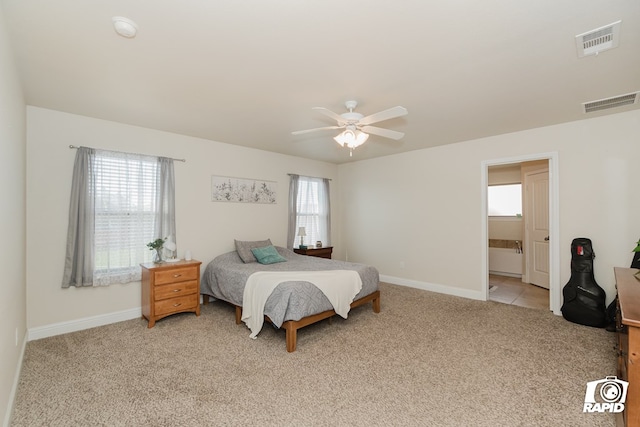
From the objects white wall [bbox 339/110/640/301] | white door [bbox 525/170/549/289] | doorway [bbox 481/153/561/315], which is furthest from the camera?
white door [bbox 525/170/549/289]

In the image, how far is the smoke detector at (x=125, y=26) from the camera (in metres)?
1.76

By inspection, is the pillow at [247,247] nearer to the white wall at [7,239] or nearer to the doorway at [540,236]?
the white wall at [7,239]

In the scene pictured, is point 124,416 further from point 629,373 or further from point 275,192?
point 275,192

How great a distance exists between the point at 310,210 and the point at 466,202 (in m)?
2.89

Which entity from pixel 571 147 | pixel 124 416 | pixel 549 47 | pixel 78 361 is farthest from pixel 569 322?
pixel 78 361

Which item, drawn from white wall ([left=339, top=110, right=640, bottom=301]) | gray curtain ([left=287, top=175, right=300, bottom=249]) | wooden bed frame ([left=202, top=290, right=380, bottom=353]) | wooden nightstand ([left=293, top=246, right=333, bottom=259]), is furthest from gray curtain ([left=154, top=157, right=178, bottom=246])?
white wall ([left=339, top=110, right=640, bottom=301])

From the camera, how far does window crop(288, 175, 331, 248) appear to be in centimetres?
556

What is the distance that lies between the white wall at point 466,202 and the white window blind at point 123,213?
3867mm

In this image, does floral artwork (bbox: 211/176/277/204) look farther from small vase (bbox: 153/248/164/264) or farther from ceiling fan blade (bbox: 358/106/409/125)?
ceiling fan blade (bbox: 358/106/409/125)

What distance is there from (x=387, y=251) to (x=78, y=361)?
4698 mm

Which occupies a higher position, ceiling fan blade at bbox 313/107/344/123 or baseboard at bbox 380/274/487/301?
ceiling fan blade at bbox 313/107/344/123

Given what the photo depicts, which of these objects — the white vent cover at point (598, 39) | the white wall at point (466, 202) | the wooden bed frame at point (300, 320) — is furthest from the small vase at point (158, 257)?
the white vent cover at point (598, 39)

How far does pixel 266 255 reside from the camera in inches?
172

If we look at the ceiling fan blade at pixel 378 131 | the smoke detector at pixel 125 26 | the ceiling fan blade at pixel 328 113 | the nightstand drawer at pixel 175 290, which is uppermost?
the smoke detector at pixel 125 26
